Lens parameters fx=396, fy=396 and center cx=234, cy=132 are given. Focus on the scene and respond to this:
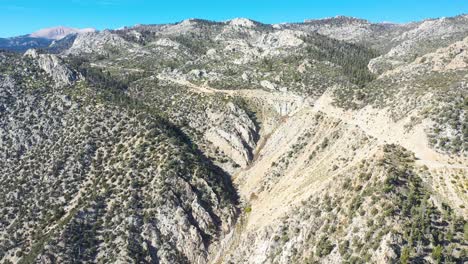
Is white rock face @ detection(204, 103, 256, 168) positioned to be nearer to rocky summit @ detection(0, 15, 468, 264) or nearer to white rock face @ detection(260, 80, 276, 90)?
rocky summit @ detection(0, 15, 468, 264)

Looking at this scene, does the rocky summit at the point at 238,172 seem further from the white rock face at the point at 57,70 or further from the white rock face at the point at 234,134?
the white rock face at the point at 57,70

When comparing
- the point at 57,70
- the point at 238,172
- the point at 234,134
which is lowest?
the point at 57,70

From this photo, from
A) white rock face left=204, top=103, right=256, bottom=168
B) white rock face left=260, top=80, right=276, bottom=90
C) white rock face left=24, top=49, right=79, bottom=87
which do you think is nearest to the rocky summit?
white rock face left=204, top=103, right=256, bottom=168

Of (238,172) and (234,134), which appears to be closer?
(238,172)

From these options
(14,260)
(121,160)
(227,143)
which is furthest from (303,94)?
(14,260)

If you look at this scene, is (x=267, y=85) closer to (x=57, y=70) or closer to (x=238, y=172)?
(x=238, y=172)

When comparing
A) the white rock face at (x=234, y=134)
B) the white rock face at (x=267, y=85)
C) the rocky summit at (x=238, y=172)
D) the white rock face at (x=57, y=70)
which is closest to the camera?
the rocky summit at (x=238, y=172)

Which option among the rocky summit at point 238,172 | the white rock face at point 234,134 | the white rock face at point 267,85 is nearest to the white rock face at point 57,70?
the rocky summit at point 238,172

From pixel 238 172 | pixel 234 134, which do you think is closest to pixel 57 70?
pixel 234 134

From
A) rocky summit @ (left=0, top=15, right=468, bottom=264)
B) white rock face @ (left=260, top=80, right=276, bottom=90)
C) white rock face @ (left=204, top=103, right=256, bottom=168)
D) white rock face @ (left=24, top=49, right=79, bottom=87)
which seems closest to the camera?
rocky summit @ (left=0, top=15, right=468, bottom=264)

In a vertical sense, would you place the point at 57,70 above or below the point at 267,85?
below
